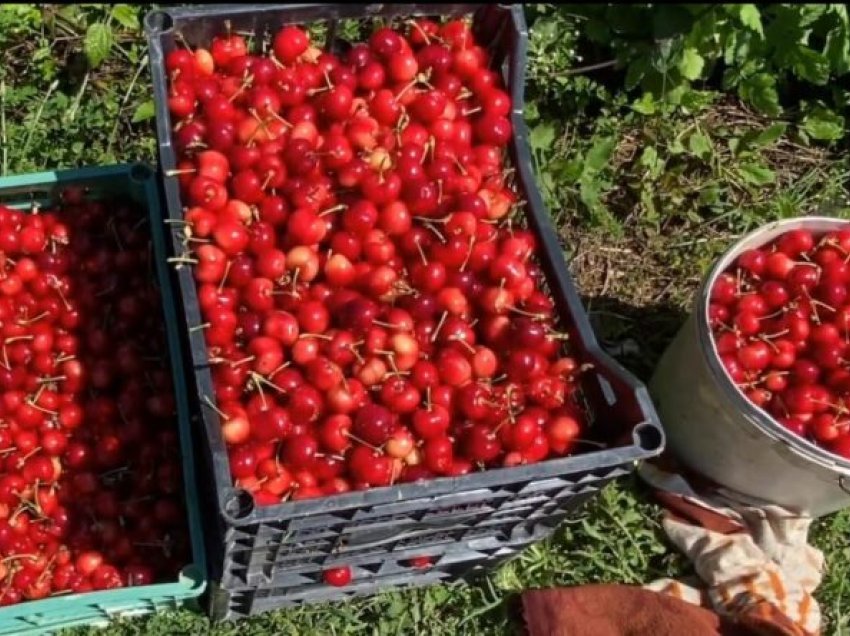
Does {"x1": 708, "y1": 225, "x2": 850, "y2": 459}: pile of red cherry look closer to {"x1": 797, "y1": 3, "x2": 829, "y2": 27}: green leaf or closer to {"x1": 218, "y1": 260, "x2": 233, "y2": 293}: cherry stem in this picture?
{"x1": 797, "y1": 3, "x2": 829, "y2": 27}: green leaf

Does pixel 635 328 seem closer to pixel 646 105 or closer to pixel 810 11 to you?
pixel 646 105

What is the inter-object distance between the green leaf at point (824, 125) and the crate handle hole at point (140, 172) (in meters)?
2.06

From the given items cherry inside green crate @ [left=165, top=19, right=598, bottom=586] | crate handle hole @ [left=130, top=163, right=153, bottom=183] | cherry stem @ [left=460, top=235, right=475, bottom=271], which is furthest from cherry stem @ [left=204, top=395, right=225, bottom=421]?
crate handle hole @ [left=130, top=163, right=153, bottom=183]

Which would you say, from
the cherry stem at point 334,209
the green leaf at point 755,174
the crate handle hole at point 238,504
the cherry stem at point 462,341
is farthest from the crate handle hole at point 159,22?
the green leaf at point 755,174

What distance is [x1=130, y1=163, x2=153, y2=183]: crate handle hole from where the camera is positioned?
264cm

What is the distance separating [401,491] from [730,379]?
92cm

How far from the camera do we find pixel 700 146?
339cm

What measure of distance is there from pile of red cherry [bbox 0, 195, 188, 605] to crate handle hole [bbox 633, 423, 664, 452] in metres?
1.06

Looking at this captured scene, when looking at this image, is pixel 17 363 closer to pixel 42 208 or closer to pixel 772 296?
pixel 42 208

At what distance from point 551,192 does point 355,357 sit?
1291mm

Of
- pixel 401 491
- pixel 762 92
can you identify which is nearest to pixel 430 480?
pixel 401 491

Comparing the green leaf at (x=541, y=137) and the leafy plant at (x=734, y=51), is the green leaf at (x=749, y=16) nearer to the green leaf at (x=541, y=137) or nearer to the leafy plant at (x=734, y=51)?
the leafy plant at (x=734, y=51)

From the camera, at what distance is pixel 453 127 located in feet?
7.72

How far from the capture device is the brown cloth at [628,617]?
2.60 m
